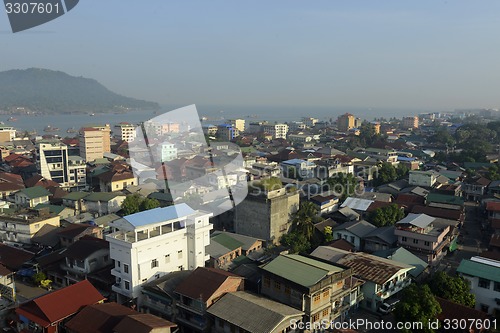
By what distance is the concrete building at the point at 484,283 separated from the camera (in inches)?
447

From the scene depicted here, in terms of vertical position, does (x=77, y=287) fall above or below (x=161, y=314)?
above

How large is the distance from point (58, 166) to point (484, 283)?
88.6 feet

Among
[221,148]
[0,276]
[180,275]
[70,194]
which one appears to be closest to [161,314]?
[180,275]

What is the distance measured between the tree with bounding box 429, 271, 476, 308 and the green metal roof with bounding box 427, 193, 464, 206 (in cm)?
1043

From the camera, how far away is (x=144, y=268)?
11.5 metres

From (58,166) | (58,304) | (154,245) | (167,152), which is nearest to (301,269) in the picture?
(154,245)

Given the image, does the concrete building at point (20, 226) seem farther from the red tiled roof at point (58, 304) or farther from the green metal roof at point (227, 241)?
the green metal roof at point (227, 241)

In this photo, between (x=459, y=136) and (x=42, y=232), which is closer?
(x=42, y=232)

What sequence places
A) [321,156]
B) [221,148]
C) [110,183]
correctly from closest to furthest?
[110,183] → [321,156] → [221,148]

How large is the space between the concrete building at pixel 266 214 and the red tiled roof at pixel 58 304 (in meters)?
7.67

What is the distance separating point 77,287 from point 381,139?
4875 centimetres

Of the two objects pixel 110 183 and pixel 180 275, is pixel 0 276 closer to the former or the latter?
pixel 180 275

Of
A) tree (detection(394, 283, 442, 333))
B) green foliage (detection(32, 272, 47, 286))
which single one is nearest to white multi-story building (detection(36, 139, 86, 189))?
green foliage (detection(32, 272, 47, 286))

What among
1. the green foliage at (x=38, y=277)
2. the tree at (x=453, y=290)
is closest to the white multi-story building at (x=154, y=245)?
the green foliage at (x=38, y=277)
